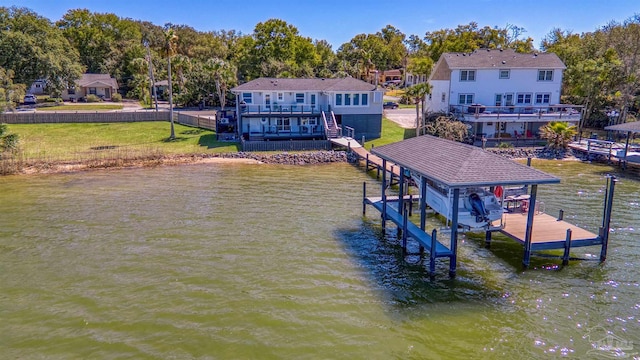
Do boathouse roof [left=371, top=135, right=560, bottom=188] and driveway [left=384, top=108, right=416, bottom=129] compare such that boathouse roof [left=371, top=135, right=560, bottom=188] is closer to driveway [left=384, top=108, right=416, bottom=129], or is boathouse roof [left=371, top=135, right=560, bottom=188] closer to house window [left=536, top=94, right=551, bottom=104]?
driveway [left=384, top=108, right=416, bottom=129]

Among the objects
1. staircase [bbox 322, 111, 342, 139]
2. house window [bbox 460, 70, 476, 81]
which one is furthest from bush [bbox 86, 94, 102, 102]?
house window [bbox 460, 70, 476, 81]

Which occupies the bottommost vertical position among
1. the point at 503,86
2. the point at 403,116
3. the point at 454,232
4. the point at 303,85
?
the point at 454,232

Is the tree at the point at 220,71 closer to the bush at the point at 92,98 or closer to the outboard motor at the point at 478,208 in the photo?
the bush at the point at 92,98

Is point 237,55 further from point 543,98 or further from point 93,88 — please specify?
point 543,98

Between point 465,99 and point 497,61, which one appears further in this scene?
point 465,99

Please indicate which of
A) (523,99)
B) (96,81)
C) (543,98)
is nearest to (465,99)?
(523,99)

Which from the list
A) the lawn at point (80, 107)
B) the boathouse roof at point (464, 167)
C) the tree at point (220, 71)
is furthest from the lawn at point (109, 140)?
the boathouse roof at point (464, 167)
